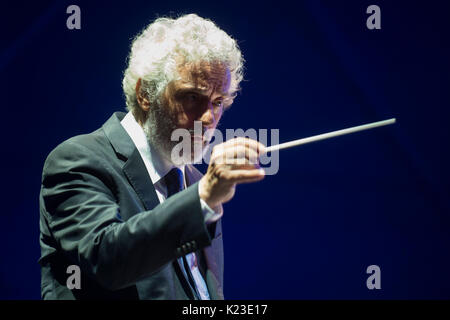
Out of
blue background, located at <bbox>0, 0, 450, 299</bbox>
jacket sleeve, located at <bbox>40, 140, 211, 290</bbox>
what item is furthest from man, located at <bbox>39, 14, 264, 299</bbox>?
blue background, located at <bbox>0, 0, 450, 299</bbox>

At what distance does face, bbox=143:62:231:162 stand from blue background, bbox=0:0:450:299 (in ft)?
2.69

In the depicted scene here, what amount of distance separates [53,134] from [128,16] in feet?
2.05

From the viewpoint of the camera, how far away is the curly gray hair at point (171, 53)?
1.30m

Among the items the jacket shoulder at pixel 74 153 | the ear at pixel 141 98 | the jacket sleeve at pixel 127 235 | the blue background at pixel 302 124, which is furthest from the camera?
the blue background at pixel 302 124

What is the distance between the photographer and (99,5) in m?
2.00

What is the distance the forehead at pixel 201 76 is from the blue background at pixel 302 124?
82 cm

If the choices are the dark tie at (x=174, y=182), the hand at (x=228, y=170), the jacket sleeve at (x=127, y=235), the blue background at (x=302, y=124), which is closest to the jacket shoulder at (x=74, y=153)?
the jacket sleeve at (x=127, y=235)

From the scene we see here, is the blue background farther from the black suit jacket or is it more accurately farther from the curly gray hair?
the black suit jacket

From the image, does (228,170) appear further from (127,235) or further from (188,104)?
(188,104)

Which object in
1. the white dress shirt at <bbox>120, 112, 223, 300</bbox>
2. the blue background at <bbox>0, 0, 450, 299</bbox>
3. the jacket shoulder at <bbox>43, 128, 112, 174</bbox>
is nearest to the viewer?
the jacket shoulder at <bbox>43, 128, 112, 174</bbox>

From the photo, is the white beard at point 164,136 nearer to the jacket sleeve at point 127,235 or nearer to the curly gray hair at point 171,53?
the curly gray hair at point 171,53

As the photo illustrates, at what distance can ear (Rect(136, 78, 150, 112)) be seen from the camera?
4.42 ft
